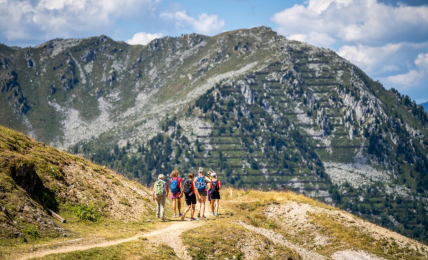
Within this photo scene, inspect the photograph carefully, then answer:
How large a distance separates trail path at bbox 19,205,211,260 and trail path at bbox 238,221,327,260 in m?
4.86

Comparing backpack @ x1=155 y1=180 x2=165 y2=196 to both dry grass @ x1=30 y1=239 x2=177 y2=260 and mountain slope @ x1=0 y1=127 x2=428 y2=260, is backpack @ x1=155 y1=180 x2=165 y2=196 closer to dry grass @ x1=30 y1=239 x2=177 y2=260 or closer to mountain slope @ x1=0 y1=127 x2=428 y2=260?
mountain slope @ x1=0 y1=127 x2=428 y2=260

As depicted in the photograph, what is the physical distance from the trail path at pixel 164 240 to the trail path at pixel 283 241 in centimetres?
486

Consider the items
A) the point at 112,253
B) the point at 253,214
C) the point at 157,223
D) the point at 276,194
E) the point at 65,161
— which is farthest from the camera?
the point at 276,194

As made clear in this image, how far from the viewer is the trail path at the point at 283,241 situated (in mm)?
29656

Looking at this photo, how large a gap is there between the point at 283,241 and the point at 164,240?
38.3 feet

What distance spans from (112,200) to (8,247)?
13264mm

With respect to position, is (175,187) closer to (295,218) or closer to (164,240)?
(164,240)

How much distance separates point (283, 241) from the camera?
32.2 meters

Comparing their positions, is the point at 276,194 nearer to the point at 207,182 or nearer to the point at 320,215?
the point at 320,215

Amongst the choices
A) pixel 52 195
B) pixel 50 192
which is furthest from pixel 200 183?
pixel 50 192

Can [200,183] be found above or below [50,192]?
below

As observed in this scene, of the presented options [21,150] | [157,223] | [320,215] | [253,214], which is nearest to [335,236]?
[320,215]

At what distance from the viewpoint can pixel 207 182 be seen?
34.9 metres

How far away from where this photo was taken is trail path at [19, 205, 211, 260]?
1969 centimetres
